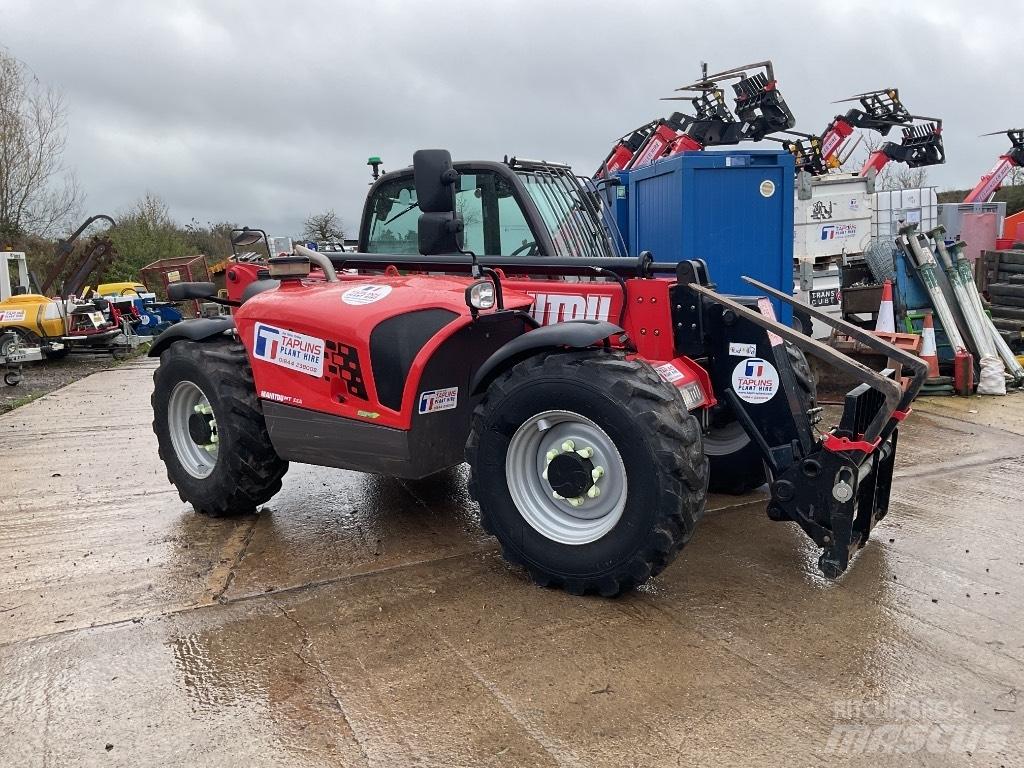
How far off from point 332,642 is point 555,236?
230 cm

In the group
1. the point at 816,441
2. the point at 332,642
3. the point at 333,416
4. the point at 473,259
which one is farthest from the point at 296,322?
the point at 816,441

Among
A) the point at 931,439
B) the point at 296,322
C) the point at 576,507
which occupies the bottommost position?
the point at 931,439

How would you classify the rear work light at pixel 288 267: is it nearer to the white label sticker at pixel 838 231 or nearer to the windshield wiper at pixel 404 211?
the windshield wiper at pixel 404 211

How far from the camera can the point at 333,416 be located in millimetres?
4254

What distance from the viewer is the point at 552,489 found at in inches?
144

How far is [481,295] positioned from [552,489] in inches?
35.1

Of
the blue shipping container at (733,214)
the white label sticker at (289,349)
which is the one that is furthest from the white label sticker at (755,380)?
the blue shipping container at (733,214)

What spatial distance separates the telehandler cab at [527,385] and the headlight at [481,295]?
0.04ft

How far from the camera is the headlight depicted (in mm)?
3645

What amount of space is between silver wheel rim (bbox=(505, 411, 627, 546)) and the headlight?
0.55 meters

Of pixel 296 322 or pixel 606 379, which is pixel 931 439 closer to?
pixel 606 379

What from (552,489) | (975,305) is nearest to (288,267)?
(552,489)

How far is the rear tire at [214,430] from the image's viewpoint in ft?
15.4

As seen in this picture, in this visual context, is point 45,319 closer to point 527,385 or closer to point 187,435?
point 187,435
